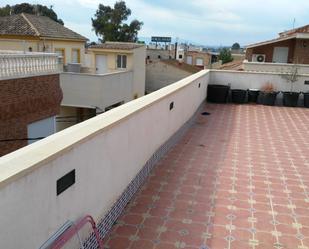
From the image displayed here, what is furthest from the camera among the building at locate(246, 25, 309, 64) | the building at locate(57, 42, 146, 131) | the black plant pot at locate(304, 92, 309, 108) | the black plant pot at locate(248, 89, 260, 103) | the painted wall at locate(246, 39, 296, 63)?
the painted wall at locate(246, 39, 296, 63)

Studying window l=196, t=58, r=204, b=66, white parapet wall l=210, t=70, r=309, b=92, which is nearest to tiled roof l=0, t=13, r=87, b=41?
white parapet wall l=210, t=70, r=309, b=92

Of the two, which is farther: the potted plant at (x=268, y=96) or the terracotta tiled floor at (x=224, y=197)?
the potted plant at (x=268, y=96)

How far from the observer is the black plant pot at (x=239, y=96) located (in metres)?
13.9

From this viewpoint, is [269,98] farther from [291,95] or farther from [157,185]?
[157,185]

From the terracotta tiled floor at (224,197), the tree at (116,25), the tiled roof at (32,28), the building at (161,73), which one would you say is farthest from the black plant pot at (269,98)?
the tree at (116,25)

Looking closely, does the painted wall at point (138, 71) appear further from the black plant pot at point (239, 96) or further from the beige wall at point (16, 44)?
the black plant pot at point (239, 96)

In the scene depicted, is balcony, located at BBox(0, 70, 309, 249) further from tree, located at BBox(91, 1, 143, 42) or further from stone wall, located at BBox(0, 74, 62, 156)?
tree, located at BBox(91, 1, 143, 42)

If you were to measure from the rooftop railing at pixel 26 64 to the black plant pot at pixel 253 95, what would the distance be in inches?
327

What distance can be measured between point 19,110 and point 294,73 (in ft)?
34.5

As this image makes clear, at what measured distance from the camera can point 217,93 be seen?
13.8 m

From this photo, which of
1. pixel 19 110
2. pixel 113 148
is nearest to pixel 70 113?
pixel 19 110

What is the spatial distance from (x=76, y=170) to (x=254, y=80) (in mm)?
12071

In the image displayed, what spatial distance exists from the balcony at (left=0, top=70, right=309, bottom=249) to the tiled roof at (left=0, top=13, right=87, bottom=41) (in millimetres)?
24340

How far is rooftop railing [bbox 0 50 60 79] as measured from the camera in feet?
41.9
